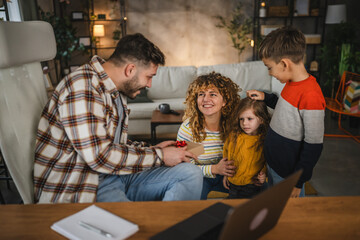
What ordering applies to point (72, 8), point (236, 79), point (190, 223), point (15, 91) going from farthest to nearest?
1. point (72, 8)
2. point (236, 79)
3. point (15, 91)
4. point (190, 223)

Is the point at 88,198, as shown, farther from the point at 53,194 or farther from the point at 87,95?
the point at 87,95

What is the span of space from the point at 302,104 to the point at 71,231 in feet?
3.63

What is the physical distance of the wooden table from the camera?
78cm

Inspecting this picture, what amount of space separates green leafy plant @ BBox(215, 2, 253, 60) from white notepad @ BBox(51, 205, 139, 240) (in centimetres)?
515

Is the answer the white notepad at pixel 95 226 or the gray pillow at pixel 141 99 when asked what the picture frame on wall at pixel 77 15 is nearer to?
the gray pillow at pixel 141 99

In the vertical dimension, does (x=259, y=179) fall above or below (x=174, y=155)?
below

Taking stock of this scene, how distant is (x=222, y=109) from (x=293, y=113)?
519 millimetres

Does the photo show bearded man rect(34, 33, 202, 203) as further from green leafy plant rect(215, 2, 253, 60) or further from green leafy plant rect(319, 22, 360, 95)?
green leafy plant rect(215, 2, 253, 60)

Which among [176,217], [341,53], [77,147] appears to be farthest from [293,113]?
[341,53]

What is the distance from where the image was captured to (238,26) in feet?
18.8

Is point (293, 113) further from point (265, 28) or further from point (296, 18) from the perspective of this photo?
point (296, 18)

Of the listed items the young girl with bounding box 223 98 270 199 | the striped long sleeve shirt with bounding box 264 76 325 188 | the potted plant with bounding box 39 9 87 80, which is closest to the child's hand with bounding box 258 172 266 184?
the young girl with bounding box 223 98 270 199

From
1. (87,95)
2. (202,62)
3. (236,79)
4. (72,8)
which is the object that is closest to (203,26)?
(202,62)

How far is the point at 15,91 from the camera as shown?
1168 millimetres
